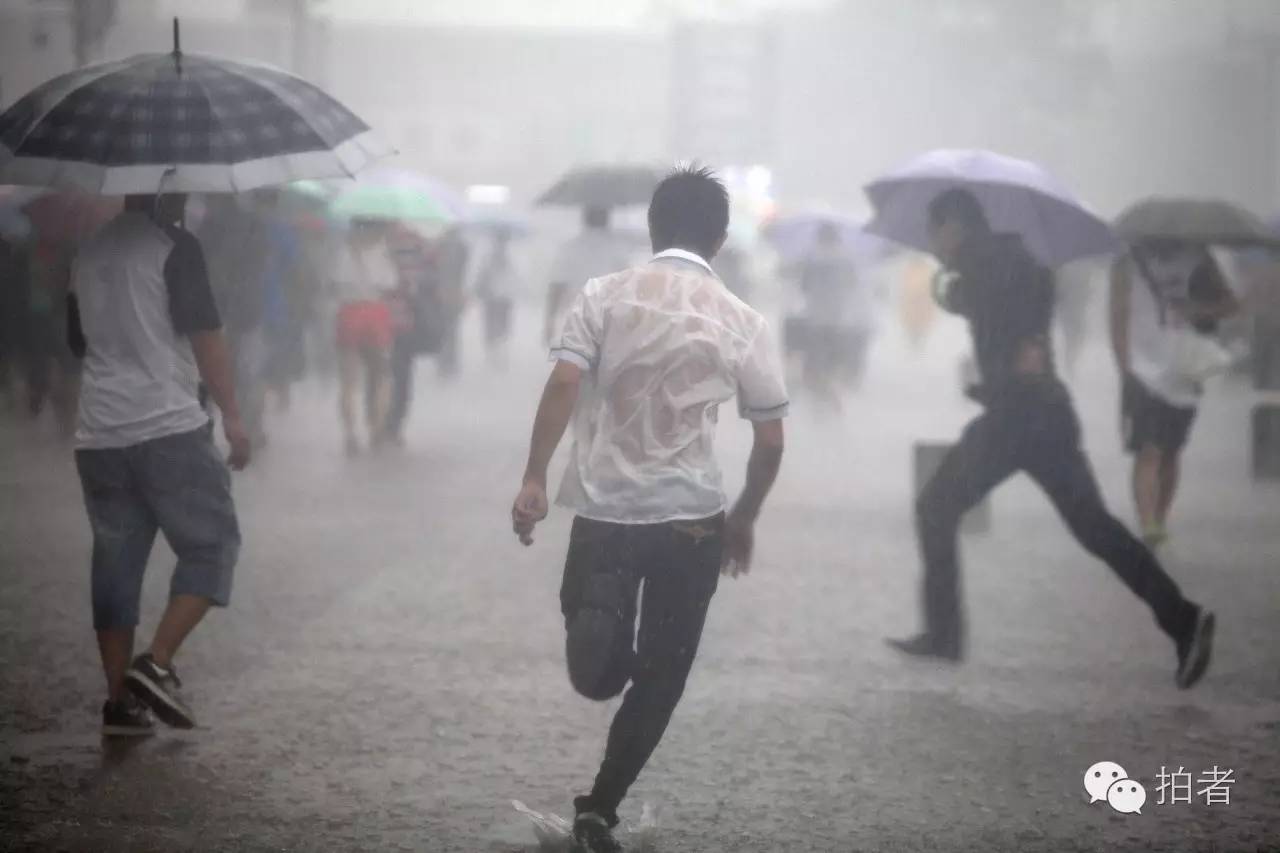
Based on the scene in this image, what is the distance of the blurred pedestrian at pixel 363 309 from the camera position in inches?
478

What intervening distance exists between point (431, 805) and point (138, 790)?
0.77 m

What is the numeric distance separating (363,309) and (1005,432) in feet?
22.8

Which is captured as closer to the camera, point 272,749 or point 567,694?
point 272,749

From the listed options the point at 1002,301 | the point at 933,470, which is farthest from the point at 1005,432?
the point at 933,470

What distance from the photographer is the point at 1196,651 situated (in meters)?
5.73

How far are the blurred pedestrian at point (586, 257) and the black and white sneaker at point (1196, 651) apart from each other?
6.24m

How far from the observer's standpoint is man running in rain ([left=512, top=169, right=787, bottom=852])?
395 centimetres

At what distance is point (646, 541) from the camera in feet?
13.0

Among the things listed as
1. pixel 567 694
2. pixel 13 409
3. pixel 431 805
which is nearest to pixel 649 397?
pixel 431 805

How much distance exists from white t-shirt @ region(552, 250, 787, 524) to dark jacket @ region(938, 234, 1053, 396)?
2.20m

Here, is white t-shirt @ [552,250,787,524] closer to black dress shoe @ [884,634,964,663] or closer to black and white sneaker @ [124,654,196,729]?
black and white sneaker @ [124,654,196,729]

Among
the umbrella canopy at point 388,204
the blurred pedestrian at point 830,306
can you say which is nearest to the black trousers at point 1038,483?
the umbrella canopy at point 388,204

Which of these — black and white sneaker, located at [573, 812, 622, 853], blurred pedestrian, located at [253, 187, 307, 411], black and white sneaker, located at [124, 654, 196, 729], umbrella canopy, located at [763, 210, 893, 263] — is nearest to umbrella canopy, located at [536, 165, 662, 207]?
blurred pedestrian, located at [253, 187, 307, 411]

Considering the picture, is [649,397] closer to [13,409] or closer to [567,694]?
[567,694]
